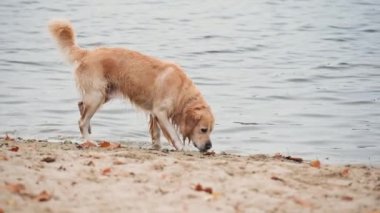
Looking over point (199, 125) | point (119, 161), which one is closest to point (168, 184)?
point (119, 161)

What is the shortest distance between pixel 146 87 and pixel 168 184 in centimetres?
316

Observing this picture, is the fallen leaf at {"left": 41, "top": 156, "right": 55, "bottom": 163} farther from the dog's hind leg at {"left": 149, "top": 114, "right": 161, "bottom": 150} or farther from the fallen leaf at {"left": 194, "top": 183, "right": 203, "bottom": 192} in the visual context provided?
the dog's hind leg at {"left": 149, "top": 114, "right": 161, "bottom": 150}

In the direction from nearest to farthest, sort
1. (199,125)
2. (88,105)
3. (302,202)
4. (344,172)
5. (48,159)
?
(302,202), (48,159), (344,172), (199,125), (88,105)

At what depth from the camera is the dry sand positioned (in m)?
5.13

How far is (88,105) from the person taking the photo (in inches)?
346

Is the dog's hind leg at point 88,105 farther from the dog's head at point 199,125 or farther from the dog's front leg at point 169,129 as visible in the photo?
the dog's head at point 199,125

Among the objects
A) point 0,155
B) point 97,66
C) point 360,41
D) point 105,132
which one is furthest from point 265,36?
point 0,155

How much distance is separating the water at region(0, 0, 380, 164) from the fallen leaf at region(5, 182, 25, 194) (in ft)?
14.1

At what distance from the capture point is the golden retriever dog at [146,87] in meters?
8.48

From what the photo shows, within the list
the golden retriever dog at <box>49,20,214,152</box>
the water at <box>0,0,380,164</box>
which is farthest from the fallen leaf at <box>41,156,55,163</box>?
the water at <box>0,0,380,164</box>

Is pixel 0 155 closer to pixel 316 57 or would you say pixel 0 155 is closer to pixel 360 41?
pixel 316 57

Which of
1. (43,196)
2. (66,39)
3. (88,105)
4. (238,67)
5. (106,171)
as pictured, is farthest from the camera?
(238,67)

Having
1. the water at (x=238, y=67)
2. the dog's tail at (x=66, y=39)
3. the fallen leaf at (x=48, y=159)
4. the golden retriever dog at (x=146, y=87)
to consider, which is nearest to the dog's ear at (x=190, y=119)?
the golden retriever dog at (x=146, y=87)

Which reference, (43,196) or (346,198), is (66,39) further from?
(346,198)
